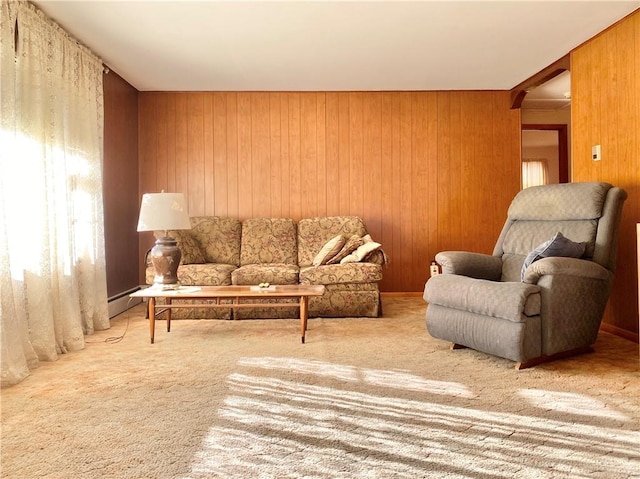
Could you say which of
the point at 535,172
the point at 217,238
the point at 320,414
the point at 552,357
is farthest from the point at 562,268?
the point at 535,172

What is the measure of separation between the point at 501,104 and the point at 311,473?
528 cm

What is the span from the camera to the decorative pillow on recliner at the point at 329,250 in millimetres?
4766

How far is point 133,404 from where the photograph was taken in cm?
239

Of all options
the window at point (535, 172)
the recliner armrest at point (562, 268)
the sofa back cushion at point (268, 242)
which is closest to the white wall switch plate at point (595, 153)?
the recliner armrest at point (562, 268)

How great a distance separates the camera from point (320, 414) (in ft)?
7.34

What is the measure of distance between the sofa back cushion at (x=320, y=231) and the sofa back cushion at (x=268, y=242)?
0.31 feet

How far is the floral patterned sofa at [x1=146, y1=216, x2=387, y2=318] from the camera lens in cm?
456

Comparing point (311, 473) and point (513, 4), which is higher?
point (513, 4)

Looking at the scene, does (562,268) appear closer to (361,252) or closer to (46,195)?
(361,252)

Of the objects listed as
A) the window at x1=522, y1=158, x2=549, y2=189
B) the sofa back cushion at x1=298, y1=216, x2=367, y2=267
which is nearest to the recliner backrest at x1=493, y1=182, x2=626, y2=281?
the sofa back cushion at x1=298, y1=216, x2=367, y2=267

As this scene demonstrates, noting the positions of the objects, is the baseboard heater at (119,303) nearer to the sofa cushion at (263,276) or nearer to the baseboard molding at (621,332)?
the sofa cushion at (263,276)

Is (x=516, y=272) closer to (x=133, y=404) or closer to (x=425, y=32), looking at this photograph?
(x=425, y=32)

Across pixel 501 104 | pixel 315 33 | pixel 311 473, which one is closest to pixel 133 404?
pixel 311 473

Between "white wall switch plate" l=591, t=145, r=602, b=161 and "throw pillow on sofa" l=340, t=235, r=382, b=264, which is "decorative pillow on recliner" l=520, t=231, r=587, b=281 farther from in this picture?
"throw pillow on sofa" l=340, t=235, r=382, b=264
